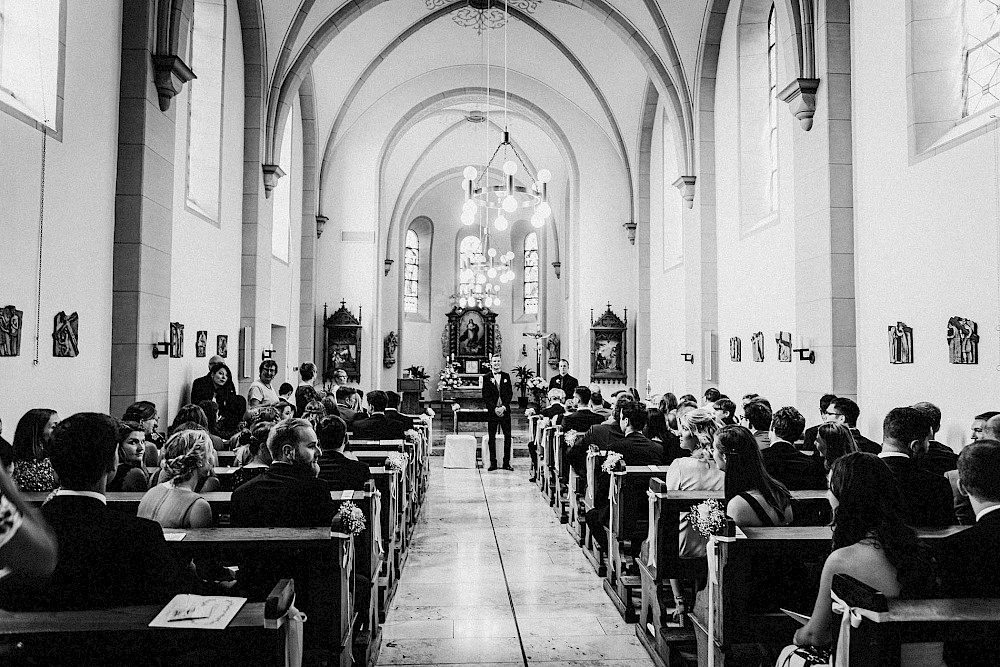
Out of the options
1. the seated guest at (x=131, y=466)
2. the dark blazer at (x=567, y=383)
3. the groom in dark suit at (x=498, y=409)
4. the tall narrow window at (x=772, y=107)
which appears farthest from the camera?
the dark blazer at (x=567, y=383)

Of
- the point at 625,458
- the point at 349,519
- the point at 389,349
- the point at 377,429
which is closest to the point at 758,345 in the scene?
the point at 625,458

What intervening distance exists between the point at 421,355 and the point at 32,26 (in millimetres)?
19553

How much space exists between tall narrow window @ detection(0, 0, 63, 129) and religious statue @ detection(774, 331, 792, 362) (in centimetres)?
759

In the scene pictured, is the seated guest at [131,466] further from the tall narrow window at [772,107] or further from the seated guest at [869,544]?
the tall narrow window at [772,107]

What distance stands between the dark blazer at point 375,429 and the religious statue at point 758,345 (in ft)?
15.6

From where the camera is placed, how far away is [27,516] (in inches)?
51.5

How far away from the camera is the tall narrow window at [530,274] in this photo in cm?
2541

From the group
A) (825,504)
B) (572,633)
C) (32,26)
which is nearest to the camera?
(825,504)

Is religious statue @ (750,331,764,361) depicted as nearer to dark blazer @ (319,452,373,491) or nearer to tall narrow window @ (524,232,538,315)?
dark blazer @ (319,452,373,491)

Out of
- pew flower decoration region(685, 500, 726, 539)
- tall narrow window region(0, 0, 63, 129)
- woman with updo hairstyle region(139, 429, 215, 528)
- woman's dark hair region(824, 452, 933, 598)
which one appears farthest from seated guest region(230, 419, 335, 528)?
tall narrow window region(0, 0, 63, 129)

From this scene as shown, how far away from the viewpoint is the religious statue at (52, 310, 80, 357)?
19.4ft

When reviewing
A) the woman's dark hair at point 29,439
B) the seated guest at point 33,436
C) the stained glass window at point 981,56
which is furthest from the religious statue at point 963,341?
the woman's dark hair at point 29,439

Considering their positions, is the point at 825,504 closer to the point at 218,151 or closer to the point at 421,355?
the point at 218,151

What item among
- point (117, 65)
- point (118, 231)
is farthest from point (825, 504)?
point (117, 65)
